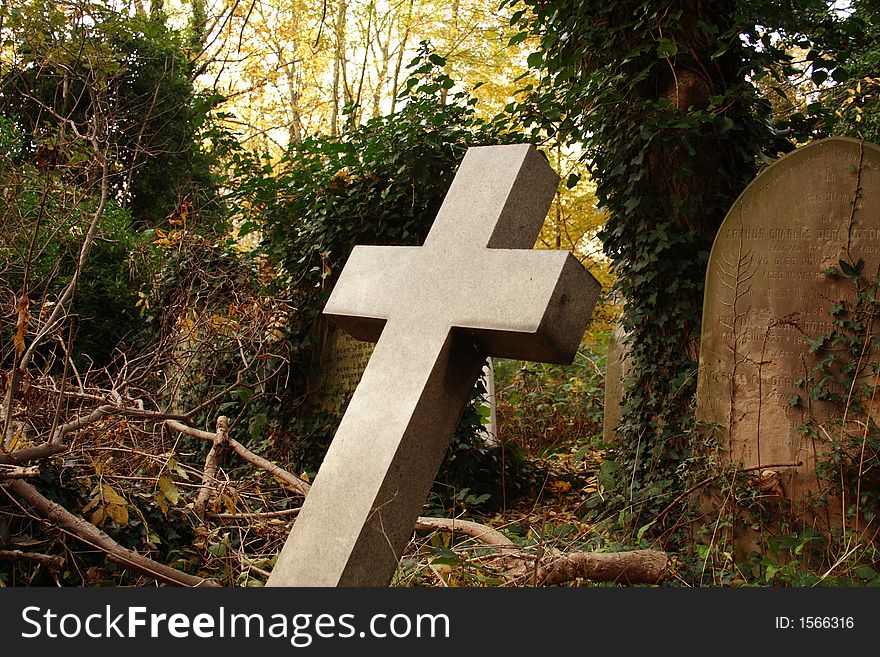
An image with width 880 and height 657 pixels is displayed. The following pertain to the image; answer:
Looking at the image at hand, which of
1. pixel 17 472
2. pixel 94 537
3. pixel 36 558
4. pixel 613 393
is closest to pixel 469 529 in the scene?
pixel 94 537

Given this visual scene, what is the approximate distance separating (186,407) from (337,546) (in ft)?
22.0

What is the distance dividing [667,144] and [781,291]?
138 cm

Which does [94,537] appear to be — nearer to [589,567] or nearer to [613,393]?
[589,567]

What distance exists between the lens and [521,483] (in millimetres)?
7711

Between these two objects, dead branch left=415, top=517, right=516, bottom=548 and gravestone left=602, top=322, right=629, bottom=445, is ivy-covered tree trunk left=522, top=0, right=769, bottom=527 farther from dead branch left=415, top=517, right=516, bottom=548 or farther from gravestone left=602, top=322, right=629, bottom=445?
gravestone left=602, top=322, right=629, bottom=445

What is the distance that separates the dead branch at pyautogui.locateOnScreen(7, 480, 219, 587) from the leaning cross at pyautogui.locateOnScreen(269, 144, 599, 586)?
39.0 inches

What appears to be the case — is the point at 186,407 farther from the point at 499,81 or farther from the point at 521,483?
the point at 499,81

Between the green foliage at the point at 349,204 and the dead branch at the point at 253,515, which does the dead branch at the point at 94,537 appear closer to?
the dead branch at the point at 253,515

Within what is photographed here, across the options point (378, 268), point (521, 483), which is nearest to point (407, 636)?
point (378, 268)

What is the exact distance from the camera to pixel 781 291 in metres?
4.78

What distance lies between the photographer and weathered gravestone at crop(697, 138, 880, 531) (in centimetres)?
463

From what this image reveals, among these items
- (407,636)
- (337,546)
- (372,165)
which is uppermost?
(372,165)

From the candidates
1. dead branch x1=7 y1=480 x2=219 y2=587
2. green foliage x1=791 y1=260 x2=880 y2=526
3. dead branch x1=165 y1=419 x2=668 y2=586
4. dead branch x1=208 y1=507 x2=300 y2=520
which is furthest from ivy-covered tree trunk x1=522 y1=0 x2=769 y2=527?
dead branch x1=7 y1=480 x2=219 y2=587

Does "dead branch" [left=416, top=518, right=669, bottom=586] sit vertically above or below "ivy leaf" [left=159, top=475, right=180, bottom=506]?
above
